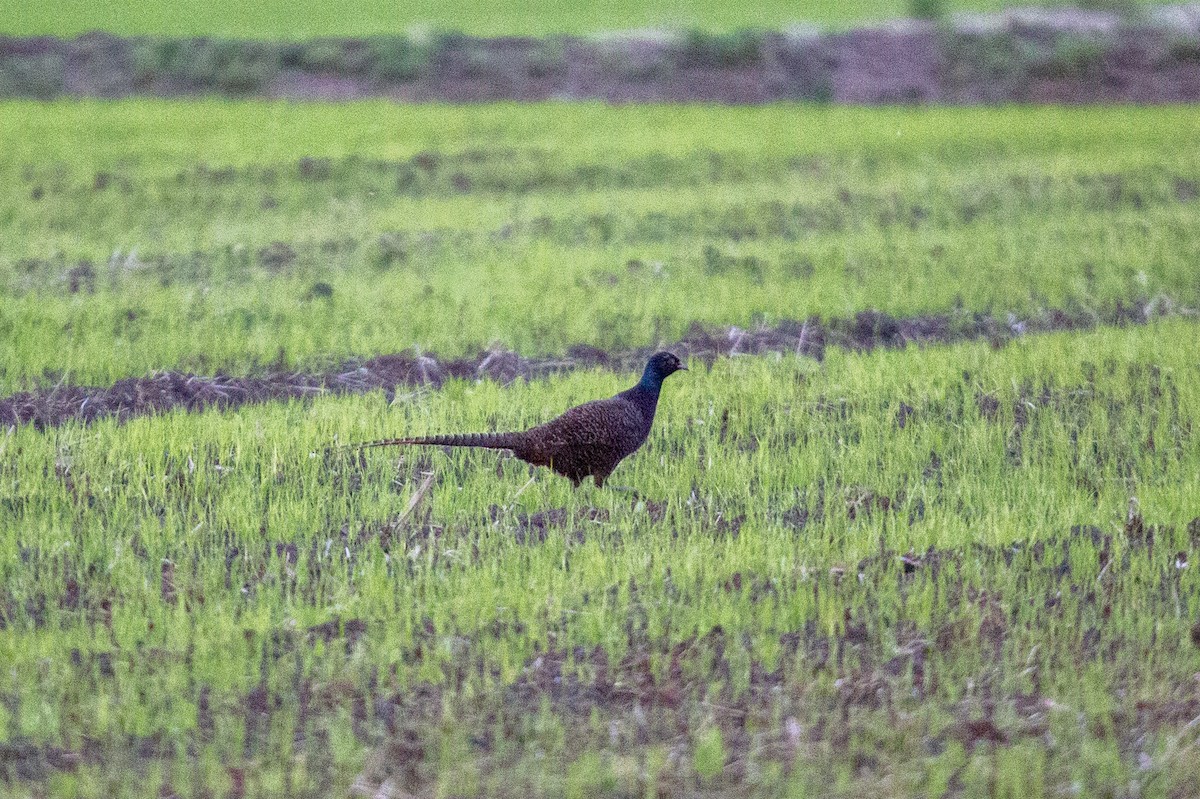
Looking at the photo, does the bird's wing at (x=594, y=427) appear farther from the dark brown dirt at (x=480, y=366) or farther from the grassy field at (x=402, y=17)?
the grassy field at (x=402, y=17)

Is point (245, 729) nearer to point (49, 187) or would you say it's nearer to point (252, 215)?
point (252, 215)

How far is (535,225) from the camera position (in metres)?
12.9

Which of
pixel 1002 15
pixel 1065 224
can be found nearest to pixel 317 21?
pixel 1002 15

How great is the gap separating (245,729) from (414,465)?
7.74ft

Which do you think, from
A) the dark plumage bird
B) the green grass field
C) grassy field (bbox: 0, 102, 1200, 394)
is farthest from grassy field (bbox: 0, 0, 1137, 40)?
the dark plumage bird

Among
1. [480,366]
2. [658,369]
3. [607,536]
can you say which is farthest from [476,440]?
[480,366]

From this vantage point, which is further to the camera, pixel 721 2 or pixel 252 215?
pixel 721 2

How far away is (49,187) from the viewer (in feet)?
45.5

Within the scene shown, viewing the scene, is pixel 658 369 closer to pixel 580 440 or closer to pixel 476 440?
pixel 580 440

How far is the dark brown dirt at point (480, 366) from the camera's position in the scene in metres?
7.59

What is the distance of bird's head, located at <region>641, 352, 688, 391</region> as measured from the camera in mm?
6465

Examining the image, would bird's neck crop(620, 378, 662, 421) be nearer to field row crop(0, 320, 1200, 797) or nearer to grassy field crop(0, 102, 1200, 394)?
field row crop(0, 320, 1200, 797)

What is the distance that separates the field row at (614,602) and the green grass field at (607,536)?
16 millimetres

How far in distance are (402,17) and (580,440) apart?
22.5 m
